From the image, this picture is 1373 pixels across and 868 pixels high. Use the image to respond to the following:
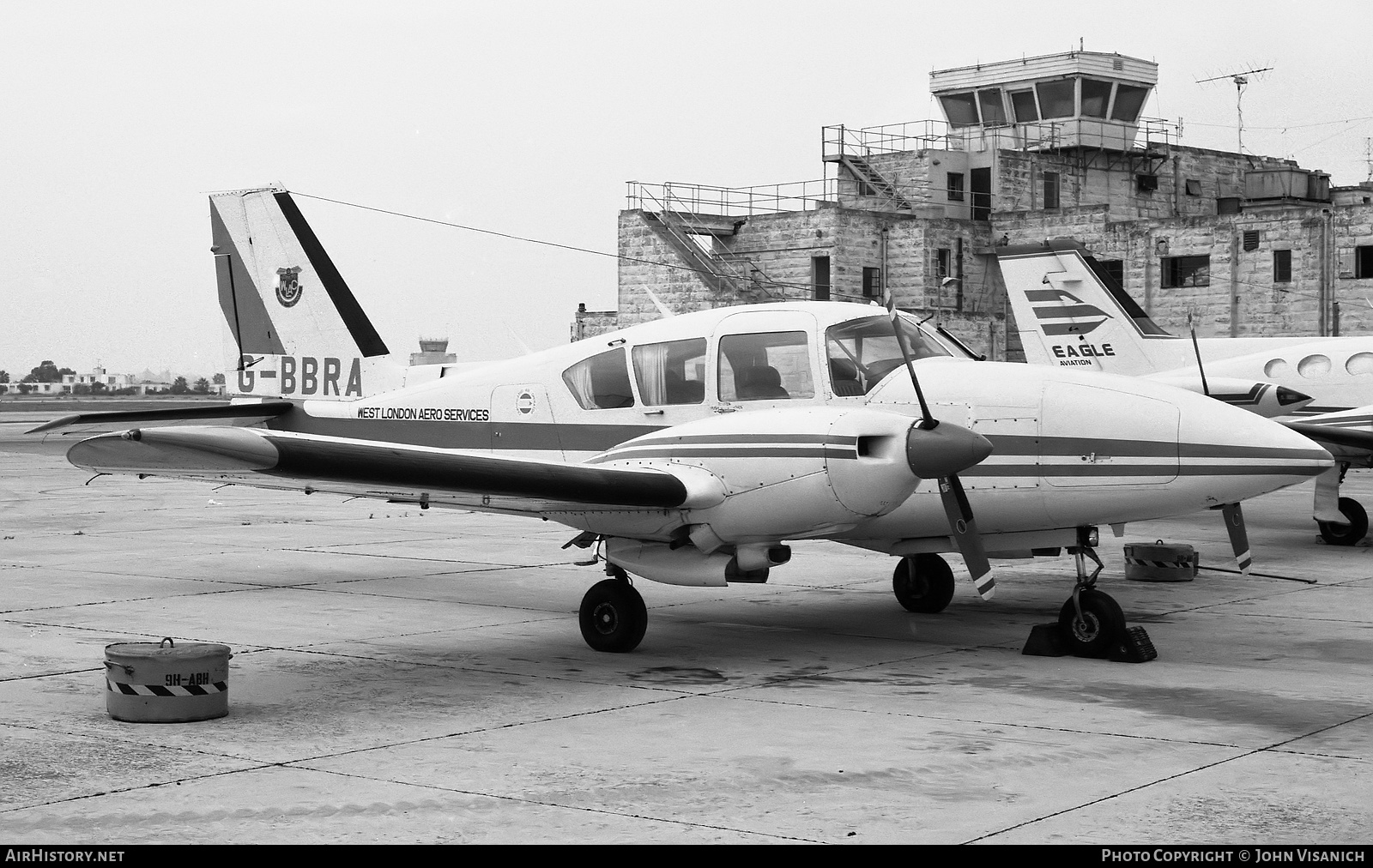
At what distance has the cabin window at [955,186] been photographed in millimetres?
53469

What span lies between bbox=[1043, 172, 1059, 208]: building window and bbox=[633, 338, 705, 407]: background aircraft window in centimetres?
4564

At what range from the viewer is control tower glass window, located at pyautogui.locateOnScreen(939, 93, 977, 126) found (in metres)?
55.9

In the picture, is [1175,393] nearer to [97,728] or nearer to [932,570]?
[932,570]

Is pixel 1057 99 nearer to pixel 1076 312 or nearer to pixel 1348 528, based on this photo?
pixel 1076 312

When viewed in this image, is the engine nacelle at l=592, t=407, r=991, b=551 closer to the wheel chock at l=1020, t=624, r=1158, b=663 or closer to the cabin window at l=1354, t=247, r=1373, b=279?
the wheel chock at l=1020, t=624, r=1158, b=663

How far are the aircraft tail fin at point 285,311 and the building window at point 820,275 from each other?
113ft

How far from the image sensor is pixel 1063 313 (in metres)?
24.2

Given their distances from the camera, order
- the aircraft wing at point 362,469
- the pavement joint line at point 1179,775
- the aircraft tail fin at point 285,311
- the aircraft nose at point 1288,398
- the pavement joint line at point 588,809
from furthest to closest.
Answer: the aircraft nose at point 1288,398 < the aircraft tail fin at point 285,311 < the aircraft wing at point 362,469 < the pavement joint line at point 1179,775 < the pavement joint line at point 588,809

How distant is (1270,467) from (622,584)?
460cm

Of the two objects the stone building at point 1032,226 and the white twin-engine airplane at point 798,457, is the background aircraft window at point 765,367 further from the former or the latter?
the stone building at point 1032,226

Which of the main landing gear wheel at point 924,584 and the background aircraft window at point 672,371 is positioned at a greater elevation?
the background aircraft window at point 672,371

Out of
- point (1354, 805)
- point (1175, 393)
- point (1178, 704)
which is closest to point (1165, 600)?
point (1175, 393)

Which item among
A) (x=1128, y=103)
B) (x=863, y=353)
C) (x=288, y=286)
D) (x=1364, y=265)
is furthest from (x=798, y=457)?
(x=1128, y=103)

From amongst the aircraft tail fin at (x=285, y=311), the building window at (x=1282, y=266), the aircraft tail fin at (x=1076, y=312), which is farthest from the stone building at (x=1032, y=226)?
the aircraft tail fin at (x=285, y=311)
